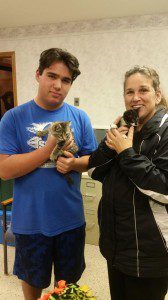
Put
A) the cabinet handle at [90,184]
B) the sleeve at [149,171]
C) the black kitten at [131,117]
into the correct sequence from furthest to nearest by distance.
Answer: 1. the cabinet handle at [90,184]
2. the black kitten at [131,117]
3. the sleeve at [149,171]

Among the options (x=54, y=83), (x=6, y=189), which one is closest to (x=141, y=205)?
(x=54, y=83)

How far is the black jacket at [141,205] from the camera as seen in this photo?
0.93 metres

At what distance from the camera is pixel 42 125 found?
119 centimetres

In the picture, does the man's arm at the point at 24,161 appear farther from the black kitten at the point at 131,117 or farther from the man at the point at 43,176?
the black kitten at the point at 131,117

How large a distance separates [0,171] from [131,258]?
65 centimetres

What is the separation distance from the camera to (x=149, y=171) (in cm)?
92

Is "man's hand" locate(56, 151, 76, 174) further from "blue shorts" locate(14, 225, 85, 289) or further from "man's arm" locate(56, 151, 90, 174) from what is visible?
"blue shorts" locate(14, 225, 85, 289)

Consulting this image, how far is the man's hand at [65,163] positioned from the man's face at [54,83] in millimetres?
244

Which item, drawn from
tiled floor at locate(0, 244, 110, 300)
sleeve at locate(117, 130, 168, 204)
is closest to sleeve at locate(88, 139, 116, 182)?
sleeve at locate(117, 130, 168, 204)

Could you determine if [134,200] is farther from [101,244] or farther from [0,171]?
[0,171]

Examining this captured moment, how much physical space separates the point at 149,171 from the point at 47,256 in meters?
0.65

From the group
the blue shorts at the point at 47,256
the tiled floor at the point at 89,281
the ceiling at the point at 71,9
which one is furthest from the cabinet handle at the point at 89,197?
the ceiling at the point at 71,9

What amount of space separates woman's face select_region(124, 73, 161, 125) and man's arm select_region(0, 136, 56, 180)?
350mm

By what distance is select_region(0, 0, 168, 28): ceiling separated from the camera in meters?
2.50
